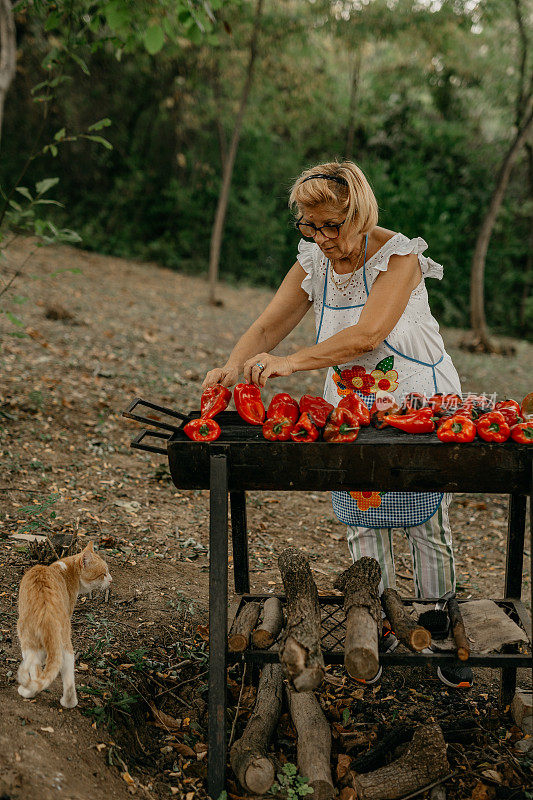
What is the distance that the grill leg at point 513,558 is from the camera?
9.95 feet

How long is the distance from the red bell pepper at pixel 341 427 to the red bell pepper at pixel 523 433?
21.3 inches

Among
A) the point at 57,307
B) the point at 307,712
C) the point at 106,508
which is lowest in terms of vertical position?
the point at 307,712

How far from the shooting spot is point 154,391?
7391mm

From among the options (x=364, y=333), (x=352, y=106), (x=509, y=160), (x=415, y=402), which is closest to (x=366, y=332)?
(x=364, y=333)

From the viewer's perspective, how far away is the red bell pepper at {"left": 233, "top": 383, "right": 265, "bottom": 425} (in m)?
2.60

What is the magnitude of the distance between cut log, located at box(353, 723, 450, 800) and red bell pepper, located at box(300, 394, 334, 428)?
1.32 metres

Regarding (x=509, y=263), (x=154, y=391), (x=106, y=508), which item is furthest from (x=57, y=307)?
(x=509, y=263)

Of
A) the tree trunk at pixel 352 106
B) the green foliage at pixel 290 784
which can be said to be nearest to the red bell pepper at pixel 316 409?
the green foliage at pixel 290 784

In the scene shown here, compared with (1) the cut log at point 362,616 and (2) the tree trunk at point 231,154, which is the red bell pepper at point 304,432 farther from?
(2) the tree trunk at point 231,154

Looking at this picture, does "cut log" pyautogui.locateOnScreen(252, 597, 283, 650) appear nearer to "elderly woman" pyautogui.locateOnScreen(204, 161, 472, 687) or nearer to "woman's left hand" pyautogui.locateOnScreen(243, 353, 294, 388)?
"elderly woman" pyautogui.locateOnScreen(204, 161, 472, 687)

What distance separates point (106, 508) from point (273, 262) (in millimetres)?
11459

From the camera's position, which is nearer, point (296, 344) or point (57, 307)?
point (57, 307)

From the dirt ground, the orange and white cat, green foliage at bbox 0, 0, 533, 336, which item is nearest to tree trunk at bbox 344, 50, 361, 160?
green foliage at bbox 0, 0, 533, 336

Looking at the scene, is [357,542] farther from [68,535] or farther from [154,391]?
[154,391]
